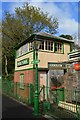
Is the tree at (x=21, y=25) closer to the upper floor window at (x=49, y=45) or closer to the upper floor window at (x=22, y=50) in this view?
the upper floor window at (x=22, y=50)

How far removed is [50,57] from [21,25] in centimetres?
1802

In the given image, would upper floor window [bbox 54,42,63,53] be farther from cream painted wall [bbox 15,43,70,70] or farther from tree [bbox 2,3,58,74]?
tree [bbox 2,3,58,74]

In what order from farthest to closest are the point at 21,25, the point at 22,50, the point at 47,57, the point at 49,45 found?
the point at 21,25 < the point at 22,50 < the point at 49,45 < the point at 47,57

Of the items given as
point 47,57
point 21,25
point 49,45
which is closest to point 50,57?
point 47,57

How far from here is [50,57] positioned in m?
19.5

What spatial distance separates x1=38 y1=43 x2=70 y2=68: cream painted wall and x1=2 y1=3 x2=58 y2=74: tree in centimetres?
1642

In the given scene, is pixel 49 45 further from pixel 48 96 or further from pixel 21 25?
pixel 21 25

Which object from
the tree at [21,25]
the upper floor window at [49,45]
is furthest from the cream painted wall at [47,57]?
the tree at [21,25]

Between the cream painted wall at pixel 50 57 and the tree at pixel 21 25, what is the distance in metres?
16.4

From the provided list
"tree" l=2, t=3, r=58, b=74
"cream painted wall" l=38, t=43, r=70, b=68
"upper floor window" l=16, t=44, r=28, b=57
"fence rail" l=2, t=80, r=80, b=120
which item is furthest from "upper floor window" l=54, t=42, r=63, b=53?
"tree" l=2, t=3, r=58, b=74

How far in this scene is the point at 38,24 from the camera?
37.9m

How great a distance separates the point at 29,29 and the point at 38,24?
1.89m

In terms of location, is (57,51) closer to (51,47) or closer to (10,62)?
(51,47)

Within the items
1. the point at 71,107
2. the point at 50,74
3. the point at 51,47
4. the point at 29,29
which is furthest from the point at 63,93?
the point at 29,29
